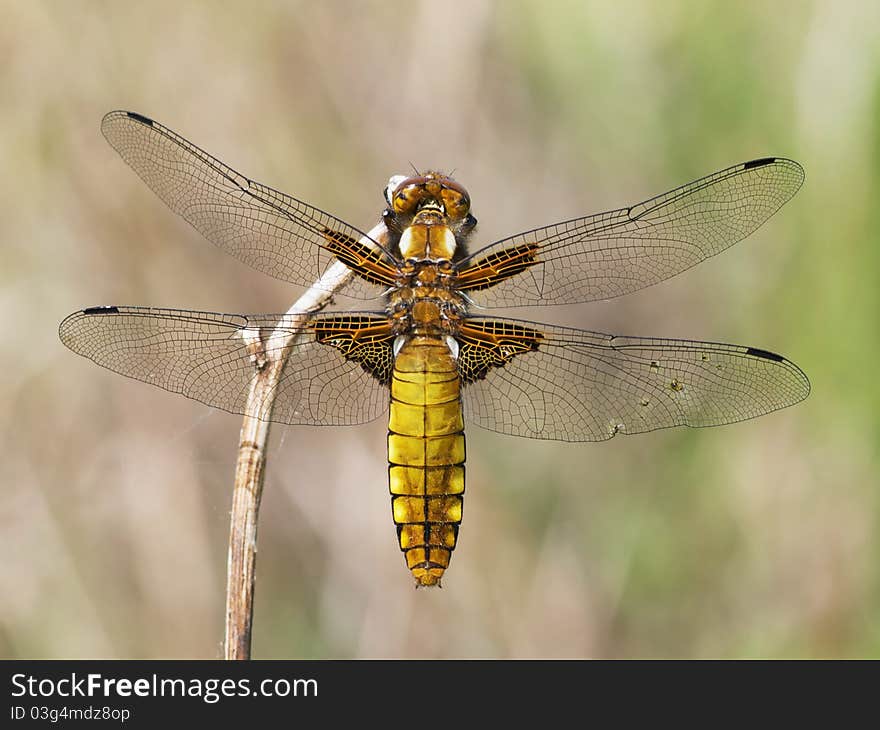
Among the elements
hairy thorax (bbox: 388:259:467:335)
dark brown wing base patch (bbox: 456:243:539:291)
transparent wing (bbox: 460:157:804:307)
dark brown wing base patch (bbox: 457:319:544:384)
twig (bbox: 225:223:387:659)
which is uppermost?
transparent wing (bbox: 460:157:804:307)

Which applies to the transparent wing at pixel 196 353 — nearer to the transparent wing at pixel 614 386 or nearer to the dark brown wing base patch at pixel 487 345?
the dark brown wing base patch at pixel 487 345

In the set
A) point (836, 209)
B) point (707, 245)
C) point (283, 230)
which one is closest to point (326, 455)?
point (283, 230)

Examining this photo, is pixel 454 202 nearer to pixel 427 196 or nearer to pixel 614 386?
pixel 427 196

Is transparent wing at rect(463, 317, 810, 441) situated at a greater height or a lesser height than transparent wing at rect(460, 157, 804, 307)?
lesser

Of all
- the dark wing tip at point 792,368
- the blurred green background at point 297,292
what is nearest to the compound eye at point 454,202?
the dark wing tip at point 792,368

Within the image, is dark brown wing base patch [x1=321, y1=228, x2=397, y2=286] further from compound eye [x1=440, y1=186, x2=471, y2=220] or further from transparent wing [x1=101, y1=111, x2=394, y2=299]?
compound eye [x1=440, y1=186, x2=471, y2=220]

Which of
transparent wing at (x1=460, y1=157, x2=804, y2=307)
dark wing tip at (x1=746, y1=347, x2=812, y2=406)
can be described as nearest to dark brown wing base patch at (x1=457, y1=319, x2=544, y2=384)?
transparent wing at (x1=460, y1=157, x2=804, y2=307)
